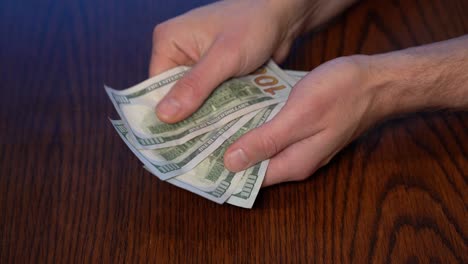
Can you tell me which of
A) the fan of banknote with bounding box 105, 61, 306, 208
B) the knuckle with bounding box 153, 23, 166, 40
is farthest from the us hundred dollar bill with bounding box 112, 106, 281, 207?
the knuckle with bounding box 153, 23, 166, 40

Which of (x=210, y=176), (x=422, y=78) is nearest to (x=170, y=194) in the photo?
(x=210, y=176)

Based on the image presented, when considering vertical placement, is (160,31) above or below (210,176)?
above

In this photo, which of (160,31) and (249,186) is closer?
(249,186)

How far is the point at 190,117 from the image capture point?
33.2 inches

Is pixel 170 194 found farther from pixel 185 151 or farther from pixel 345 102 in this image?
pixel 345 102

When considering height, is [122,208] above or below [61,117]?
below

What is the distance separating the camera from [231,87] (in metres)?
0.89

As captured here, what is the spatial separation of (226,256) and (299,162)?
160mm

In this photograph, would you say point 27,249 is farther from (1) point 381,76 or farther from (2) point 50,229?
(1) point 381,76

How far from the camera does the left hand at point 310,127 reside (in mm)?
735

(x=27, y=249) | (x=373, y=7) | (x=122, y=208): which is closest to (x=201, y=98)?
(x=122, y=208)

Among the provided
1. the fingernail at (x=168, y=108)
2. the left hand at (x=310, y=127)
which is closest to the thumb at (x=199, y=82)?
the fingernail at (x=168, y=108)

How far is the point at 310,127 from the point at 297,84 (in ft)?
0.21

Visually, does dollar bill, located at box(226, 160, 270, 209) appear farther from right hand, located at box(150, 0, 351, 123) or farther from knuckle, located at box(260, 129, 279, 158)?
right hand, located at box(150, 0, 351, 123)
